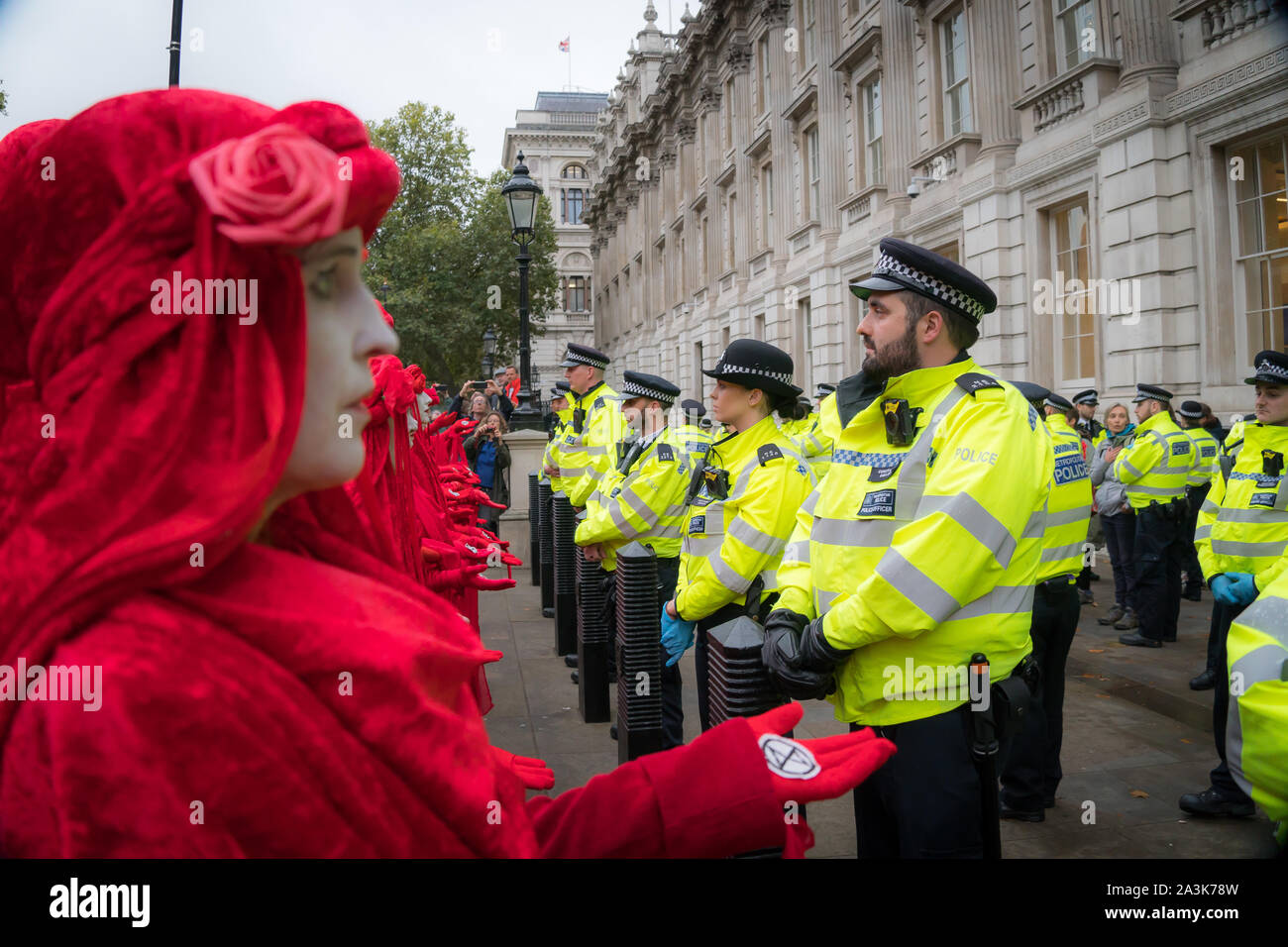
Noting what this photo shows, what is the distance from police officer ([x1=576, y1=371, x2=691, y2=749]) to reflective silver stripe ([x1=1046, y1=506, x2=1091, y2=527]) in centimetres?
220

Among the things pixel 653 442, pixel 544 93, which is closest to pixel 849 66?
pixel 653 442

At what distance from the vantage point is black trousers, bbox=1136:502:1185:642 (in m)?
8.55

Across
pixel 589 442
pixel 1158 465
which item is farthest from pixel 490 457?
pixel 1158 465

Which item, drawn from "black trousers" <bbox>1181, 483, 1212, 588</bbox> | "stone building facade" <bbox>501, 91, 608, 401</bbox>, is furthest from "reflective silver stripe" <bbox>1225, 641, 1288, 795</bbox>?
"stone building facade" <bbox>501, 91, 608, 401</bbox>

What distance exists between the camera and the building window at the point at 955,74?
626 inches

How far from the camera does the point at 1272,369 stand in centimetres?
582

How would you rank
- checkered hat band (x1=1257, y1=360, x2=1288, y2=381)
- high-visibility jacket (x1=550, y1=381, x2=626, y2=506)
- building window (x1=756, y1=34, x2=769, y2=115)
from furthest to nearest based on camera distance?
building window (x1=756, y1=34, x2=769, y2=115) < high-visibility jacket (x1=550, y1=381, x2=626, y2=506) < checkered hat band (x1=1257, y1=360, x2=1288, y2=381)

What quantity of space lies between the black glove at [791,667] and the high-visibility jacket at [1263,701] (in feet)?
3.59

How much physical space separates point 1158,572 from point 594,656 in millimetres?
5575

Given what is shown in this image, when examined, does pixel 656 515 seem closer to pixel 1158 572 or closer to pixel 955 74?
pixel 1158 572

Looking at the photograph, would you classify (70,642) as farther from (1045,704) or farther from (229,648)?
(1045,704)

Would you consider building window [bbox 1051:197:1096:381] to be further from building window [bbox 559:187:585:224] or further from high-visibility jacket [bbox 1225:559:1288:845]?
building window [bbox 559:187:585:224]

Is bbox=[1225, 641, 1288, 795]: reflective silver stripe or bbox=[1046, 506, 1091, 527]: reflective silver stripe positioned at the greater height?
bbox=[1046, 506, 1091, 527]: reflective silver stripe

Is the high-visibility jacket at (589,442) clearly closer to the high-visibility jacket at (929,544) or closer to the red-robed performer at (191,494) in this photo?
the high-visibility jacket at (929,544)
